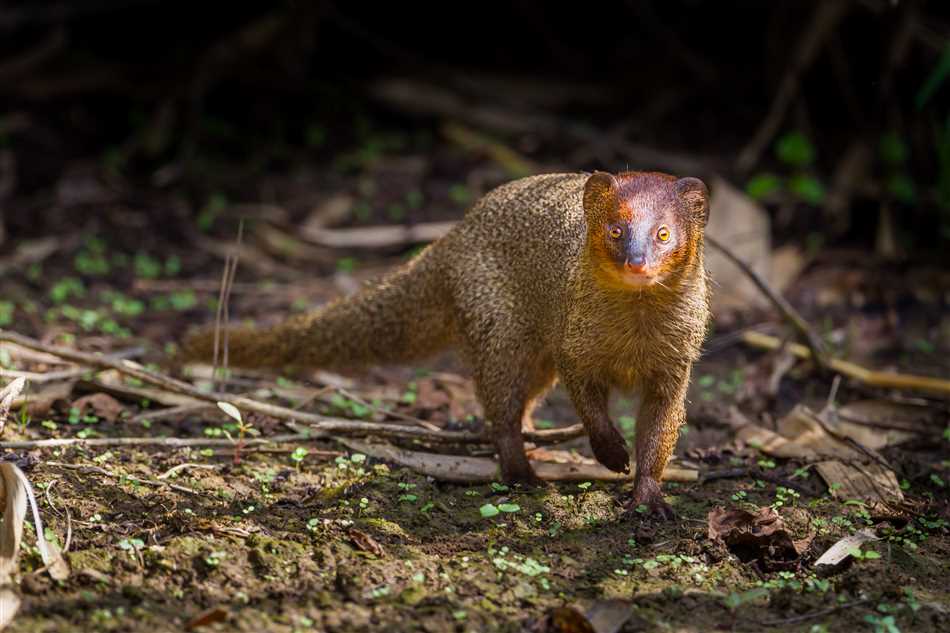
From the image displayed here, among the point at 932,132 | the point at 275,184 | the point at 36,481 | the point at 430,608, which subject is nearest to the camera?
the point at 430,608

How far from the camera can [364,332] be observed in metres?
4.29

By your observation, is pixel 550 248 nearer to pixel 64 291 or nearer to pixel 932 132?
pixel 64 291

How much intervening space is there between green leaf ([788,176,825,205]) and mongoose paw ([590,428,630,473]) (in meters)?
3.32

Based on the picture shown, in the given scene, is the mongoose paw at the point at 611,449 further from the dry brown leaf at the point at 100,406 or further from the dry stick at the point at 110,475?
the dry brown leaf at the point at 100,406

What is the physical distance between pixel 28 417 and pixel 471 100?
184 inches

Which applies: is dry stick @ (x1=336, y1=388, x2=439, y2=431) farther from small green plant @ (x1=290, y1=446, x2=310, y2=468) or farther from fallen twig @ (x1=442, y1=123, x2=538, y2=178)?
fallen twig @ (x1=442, y1=123, x2=538, y2=178)

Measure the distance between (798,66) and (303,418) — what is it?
4.09 meters

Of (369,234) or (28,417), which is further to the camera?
(369,234)

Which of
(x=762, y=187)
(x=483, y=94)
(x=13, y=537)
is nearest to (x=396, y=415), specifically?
(x=13, y=537)

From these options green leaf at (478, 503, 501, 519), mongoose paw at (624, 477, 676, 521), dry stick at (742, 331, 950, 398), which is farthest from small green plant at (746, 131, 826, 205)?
green leaf at (478, 503, 501, 519)

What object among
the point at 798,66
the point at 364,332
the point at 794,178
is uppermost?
the point at 798,66

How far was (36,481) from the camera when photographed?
10.5 ft

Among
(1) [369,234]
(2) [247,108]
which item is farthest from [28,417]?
(2) [247,108]

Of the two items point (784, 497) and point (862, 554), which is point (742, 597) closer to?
point (862, 554)
